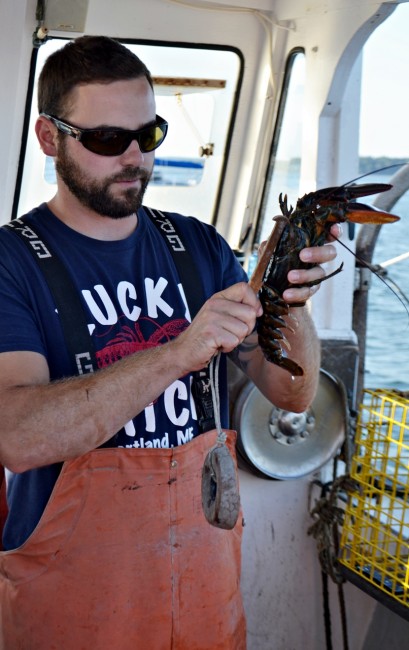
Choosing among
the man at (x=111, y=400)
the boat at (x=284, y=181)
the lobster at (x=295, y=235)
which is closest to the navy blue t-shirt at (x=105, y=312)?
the man at (x=111, y=400)

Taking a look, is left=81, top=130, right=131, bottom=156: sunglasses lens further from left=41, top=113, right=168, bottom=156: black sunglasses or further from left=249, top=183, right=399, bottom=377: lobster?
left=249, top=183, right=399, bottom=377: lobster

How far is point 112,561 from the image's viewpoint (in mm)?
2570

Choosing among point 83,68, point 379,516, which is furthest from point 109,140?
point 379,516

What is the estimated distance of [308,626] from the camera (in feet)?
14.4

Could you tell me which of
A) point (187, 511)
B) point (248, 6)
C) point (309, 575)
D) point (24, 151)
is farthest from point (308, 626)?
point (248, 6)

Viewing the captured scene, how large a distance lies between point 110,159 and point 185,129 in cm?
243

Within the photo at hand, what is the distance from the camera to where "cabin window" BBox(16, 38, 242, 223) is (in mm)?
4715

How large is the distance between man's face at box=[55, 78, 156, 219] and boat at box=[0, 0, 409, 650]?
4.57 feet

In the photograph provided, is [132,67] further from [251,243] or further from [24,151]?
[251,243]

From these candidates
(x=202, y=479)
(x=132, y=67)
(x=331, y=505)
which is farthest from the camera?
(x=331, y=505)

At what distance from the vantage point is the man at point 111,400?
2410 millimetres

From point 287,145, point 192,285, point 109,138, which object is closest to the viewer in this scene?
point 109,138

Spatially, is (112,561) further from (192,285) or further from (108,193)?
(108,193)

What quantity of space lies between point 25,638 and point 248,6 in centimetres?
318
